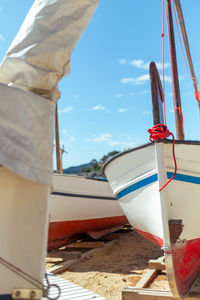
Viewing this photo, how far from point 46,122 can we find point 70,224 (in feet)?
14.9

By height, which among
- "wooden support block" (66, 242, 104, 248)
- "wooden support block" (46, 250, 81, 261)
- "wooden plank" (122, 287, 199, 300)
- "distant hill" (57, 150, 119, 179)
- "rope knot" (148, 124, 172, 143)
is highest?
"distant hill" (57, 150, 119, 179)

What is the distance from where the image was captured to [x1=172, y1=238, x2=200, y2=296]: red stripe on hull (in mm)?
2746

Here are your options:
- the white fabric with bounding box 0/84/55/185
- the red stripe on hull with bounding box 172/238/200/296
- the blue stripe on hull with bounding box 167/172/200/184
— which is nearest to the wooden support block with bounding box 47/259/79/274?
the red stripe on hull with bounding box 172/238/200/296

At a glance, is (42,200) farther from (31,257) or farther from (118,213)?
(118,213)

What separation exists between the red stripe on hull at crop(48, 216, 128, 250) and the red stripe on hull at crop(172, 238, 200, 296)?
9.61ft

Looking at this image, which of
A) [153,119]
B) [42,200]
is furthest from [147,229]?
[42,200]

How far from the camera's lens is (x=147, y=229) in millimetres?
3123

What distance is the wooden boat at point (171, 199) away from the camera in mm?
2714

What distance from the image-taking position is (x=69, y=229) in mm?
5719

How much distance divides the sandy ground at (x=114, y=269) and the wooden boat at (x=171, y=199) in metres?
0.62

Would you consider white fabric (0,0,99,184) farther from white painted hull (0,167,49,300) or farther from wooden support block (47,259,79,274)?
wooden support block (47,259,79,274)

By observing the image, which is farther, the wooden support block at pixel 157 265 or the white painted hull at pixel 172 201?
the wooden support block at pixel 157 265

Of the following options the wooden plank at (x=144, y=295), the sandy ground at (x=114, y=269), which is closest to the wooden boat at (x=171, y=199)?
the wooden plank at (x=144, y=295)

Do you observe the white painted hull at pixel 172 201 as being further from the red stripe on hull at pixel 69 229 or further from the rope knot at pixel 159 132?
the red stripe on hull at pixel 69 229
